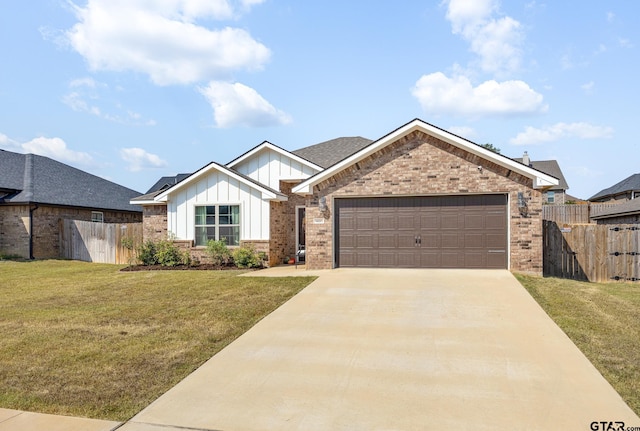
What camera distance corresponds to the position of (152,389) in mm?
4512

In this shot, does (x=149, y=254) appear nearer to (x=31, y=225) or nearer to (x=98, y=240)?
(x=98, y=240)

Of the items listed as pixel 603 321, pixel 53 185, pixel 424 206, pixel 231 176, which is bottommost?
pixel 603 321

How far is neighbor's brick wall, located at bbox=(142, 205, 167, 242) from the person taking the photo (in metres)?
16.2

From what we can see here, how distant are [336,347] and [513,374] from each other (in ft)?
7.66

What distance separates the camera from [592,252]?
12.0 metres

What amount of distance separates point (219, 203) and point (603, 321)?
12153 mm

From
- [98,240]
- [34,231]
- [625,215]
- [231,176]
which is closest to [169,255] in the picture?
[231,176]

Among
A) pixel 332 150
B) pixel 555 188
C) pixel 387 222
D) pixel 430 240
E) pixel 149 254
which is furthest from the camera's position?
pixel 555 188

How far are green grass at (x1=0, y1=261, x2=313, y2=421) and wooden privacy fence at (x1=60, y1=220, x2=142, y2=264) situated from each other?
524cm

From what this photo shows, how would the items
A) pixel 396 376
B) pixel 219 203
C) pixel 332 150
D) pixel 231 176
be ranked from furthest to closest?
1. pixel 332 150
2. pixel 219 203
3. pixel 231 176
4. pixel 396 376

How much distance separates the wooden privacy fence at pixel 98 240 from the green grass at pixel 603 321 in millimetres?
15071

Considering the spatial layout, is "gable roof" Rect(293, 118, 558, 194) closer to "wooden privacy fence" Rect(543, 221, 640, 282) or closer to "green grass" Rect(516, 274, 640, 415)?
"wooden privacy fence" Rect(543, 221, 640, 282)

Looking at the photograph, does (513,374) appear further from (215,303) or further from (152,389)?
(215,303)

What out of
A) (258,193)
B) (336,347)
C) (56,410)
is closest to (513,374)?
(336,347)
